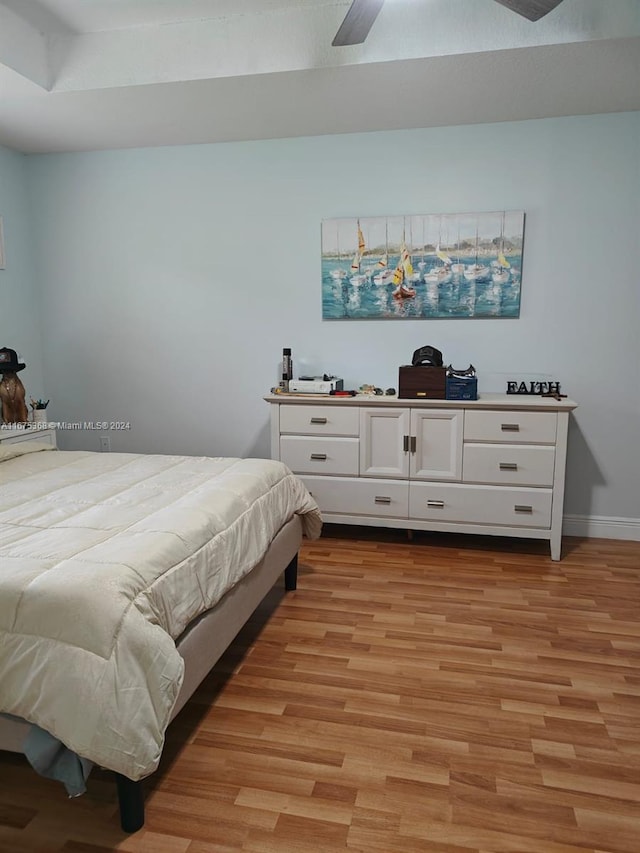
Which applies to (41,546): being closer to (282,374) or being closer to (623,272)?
(282,374)

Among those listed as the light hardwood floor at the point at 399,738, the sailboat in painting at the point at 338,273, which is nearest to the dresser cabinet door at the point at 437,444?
the light hardwood floor at the point at 399,738

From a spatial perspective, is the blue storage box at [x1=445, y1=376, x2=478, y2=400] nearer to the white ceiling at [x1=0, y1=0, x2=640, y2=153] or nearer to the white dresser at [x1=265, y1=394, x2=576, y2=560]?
the white dresser at [x1=265, y1=394, x2=576, y2=560]

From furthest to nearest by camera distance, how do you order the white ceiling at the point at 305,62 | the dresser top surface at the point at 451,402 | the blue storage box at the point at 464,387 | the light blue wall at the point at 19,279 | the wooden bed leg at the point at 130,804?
the light blue wall at the point at 19,279
the blue storage box at the point at 464,387
the dresser top surface at the point at 451,402
the white ceiling at the point at 305,62
the wooden bed leg at the point at 130,804

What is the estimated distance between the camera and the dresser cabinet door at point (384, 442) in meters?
3.56

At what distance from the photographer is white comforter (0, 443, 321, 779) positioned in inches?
57.0

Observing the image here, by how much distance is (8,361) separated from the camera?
3918mm

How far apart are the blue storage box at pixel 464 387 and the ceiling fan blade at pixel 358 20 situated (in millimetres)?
1779

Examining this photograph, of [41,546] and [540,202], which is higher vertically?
[540,202]

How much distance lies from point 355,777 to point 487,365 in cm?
266

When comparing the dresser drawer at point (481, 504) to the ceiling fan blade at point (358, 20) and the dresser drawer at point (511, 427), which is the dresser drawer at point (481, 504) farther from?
the ceiling fan blade at point (358, 20)

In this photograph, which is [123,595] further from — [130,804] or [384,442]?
[384,442]

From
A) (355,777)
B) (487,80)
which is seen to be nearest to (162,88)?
(487,80)

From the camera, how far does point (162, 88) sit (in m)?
3.11

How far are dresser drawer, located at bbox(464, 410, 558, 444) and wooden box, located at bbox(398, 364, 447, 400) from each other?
212 mm
